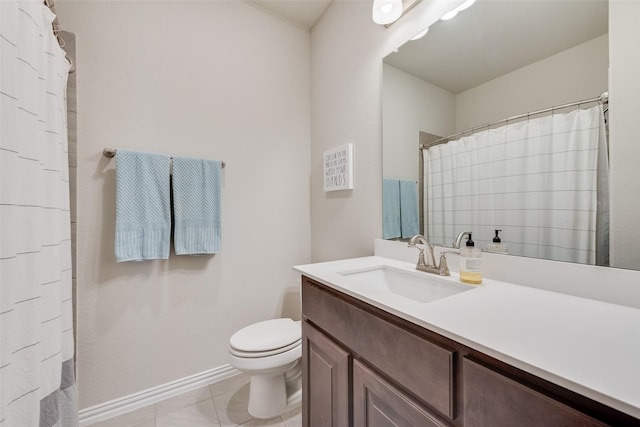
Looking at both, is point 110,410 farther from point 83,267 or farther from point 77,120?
point 77,120

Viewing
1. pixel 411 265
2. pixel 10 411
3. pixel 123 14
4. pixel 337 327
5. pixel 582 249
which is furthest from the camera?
pixel 123 14

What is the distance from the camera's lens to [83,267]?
1292 millimetres

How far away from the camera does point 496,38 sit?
0.93 m

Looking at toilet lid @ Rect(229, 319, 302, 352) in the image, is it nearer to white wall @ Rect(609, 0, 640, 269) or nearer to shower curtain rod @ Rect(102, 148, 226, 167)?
shower curtain rod @ Rect(102, 148, 226, 167)

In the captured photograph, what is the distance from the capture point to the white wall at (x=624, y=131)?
2.11 ft

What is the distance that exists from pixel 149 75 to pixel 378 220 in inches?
62.7

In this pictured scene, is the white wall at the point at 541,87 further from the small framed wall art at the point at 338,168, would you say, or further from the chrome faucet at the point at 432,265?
the small framed wall art at the point at 338,168

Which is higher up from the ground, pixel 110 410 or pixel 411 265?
pixel 411 265

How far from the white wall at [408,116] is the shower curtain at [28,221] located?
1.36m

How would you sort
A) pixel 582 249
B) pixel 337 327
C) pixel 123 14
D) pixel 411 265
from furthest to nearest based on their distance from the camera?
pixel 123 14, pixel 411 265, pixel 337 327, pixel 582 249

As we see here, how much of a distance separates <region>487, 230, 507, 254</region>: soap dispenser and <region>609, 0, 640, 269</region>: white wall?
10.1 inches

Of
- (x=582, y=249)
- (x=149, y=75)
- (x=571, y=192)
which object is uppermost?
(x=149, y=75)

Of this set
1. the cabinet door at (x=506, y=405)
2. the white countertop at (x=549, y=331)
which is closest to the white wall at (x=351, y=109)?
the white countertop at (x=549, y=331)

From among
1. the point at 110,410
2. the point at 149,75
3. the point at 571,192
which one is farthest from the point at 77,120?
the point at 571,192
